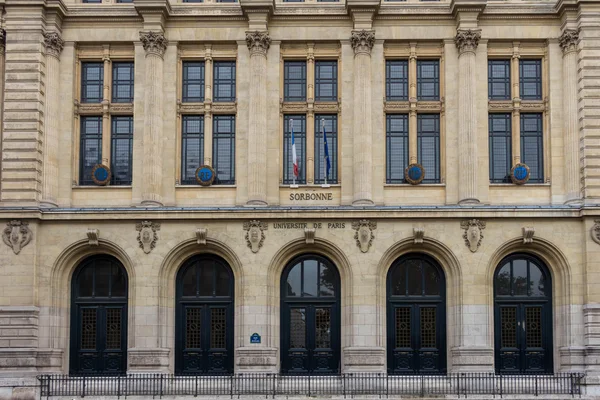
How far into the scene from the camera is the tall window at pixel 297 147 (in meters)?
39.1

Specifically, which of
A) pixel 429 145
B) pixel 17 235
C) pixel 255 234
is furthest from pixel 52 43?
pixel 429 145

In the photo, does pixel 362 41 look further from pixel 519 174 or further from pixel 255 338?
pixel 255 338

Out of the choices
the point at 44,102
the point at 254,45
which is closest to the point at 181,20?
the point at 254,45

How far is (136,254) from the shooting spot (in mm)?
37875

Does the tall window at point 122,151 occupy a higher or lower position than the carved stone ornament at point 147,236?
higher

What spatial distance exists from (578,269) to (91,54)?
74.0 ft

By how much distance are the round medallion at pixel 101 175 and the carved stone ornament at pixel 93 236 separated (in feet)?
7.41

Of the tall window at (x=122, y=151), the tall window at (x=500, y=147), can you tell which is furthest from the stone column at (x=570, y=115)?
the tall window at (x=122, y=151)

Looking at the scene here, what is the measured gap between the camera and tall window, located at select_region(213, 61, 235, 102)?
3959 centimetres

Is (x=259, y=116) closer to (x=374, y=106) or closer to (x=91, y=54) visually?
(x=374, y=106)

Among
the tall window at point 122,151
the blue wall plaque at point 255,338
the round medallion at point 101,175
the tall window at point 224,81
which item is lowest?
the blue wall plaque at point 255,338

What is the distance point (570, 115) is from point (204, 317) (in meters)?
17.6

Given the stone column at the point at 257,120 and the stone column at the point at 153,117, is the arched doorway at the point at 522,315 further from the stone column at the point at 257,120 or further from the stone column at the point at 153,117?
the stone column at the point at 153,117

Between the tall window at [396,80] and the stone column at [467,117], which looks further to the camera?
the tall window at [396,80]
